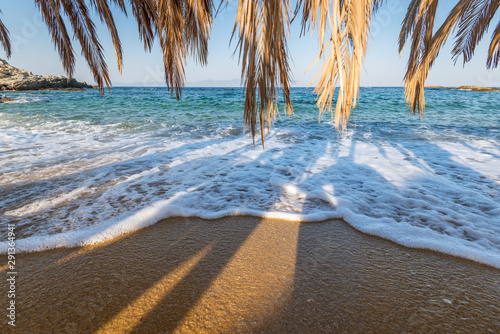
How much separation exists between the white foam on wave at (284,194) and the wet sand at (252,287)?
0.83 feet

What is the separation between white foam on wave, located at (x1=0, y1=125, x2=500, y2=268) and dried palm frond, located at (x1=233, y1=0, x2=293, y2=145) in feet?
4.23

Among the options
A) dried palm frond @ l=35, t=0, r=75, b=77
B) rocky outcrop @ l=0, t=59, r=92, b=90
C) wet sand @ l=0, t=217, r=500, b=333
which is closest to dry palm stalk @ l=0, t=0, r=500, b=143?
dried palm frond @ l=35, t=0, r=75, b=77

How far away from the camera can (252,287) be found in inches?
48.3

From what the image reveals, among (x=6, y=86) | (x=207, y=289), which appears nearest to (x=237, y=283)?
(x=207, y=289)

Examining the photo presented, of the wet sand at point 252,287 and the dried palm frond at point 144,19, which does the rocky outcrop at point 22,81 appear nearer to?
the dried palm frond at point 144,19

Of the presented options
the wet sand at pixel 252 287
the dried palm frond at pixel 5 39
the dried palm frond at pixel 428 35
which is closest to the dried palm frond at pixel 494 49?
the dried palm frond at pixel 428 35

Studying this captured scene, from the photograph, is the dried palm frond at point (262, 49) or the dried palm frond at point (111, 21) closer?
the dried palm frond at point (262, 49)

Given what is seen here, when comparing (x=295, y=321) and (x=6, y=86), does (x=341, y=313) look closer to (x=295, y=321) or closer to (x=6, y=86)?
(x=295, y=321)

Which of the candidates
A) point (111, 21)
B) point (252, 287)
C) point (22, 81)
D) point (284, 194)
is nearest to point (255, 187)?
point (284, 194)

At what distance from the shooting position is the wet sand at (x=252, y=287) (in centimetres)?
102

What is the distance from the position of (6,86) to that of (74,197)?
47372mm

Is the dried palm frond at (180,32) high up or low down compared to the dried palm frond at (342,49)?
up

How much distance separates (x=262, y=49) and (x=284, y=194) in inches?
72.1

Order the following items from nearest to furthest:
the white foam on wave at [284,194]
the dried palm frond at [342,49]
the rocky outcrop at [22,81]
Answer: the dried palm frond at [342,49], the white foam on wave at [284,194], the rocky outcrop at [22,81]
